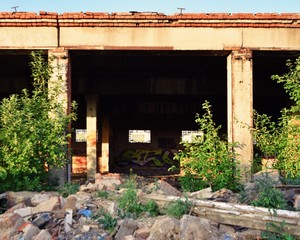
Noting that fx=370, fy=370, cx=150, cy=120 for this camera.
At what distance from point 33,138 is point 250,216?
5.60 meters

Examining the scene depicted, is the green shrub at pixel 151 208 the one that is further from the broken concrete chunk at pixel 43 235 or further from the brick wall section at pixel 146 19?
the brick wall section at pixel 146 19

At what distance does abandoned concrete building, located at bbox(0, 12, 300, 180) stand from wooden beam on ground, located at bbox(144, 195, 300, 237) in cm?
450

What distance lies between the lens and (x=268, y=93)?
17047mm

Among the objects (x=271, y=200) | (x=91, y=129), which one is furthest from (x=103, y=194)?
(x=91, y=129)

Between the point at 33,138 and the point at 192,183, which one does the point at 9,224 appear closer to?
the point at 33,138

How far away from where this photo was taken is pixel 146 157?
2211 centimetres

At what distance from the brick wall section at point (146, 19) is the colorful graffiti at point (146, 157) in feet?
40.2

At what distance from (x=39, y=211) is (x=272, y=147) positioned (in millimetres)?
5803

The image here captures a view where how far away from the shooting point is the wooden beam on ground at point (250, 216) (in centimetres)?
555

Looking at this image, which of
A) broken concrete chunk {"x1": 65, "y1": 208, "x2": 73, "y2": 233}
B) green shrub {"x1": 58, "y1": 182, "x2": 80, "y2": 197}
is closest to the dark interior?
green shrub {"x1": 58, "y1": 182, "x2": 80, "y2": 197}

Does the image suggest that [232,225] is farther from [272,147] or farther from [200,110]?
[200,110]

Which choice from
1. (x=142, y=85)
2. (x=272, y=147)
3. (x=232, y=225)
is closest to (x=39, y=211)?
(x=232, y=225)

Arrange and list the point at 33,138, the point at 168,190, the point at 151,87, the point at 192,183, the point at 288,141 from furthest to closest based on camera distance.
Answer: the point at 151,87
the point at 192,183
the point at 33,138
the point at 288,141
the point at 168,190

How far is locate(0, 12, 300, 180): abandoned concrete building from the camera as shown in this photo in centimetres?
1061
